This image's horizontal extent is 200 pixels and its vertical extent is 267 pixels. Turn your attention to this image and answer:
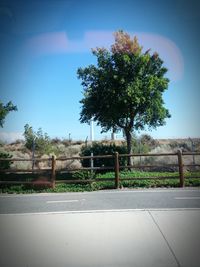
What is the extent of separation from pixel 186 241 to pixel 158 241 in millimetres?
469

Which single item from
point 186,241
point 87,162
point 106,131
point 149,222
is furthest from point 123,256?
point 106,131

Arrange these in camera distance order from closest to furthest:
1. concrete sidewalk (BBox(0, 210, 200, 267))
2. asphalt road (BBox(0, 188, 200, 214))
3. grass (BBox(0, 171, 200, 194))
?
concrete sidewalk (BBox(0, 210, 200, 267)) < asphalt road (BBox(0, 188, 200, 214)) < grass (BBox(0, 171, 200, 194))

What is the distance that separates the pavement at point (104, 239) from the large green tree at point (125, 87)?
483 inches

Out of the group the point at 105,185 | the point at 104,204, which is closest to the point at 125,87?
the point at 105,185

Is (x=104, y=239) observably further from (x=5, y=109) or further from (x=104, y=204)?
(x=5, y=109)

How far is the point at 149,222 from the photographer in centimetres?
645

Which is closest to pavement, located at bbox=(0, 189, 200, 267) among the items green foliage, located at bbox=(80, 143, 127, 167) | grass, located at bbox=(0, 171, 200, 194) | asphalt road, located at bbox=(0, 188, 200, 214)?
asphalt road, located at bbox=(0, 188, 200, 214)

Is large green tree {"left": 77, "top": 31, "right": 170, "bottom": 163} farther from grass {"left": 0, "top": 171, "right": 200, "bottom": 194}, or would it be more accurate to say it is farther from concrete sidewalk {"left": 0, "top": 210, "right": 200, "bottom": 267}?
concrete sidewalk {"left": 0, "top": 210, "right": 200, "bottom": 267}

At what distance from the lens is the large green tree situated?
19.2 meters

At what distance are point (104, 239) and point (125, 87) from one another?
14.4 m

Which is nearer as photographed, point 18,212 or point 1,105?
point 18,212

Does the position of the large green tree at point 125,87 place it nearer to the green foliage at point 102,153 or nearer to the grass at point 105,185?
the green foliage at point 102,153

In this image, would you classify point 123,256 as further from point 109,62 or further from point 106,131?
point 106,131

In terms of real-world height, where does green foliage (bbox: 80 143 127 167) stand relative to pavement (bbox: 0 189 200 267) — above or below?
above
